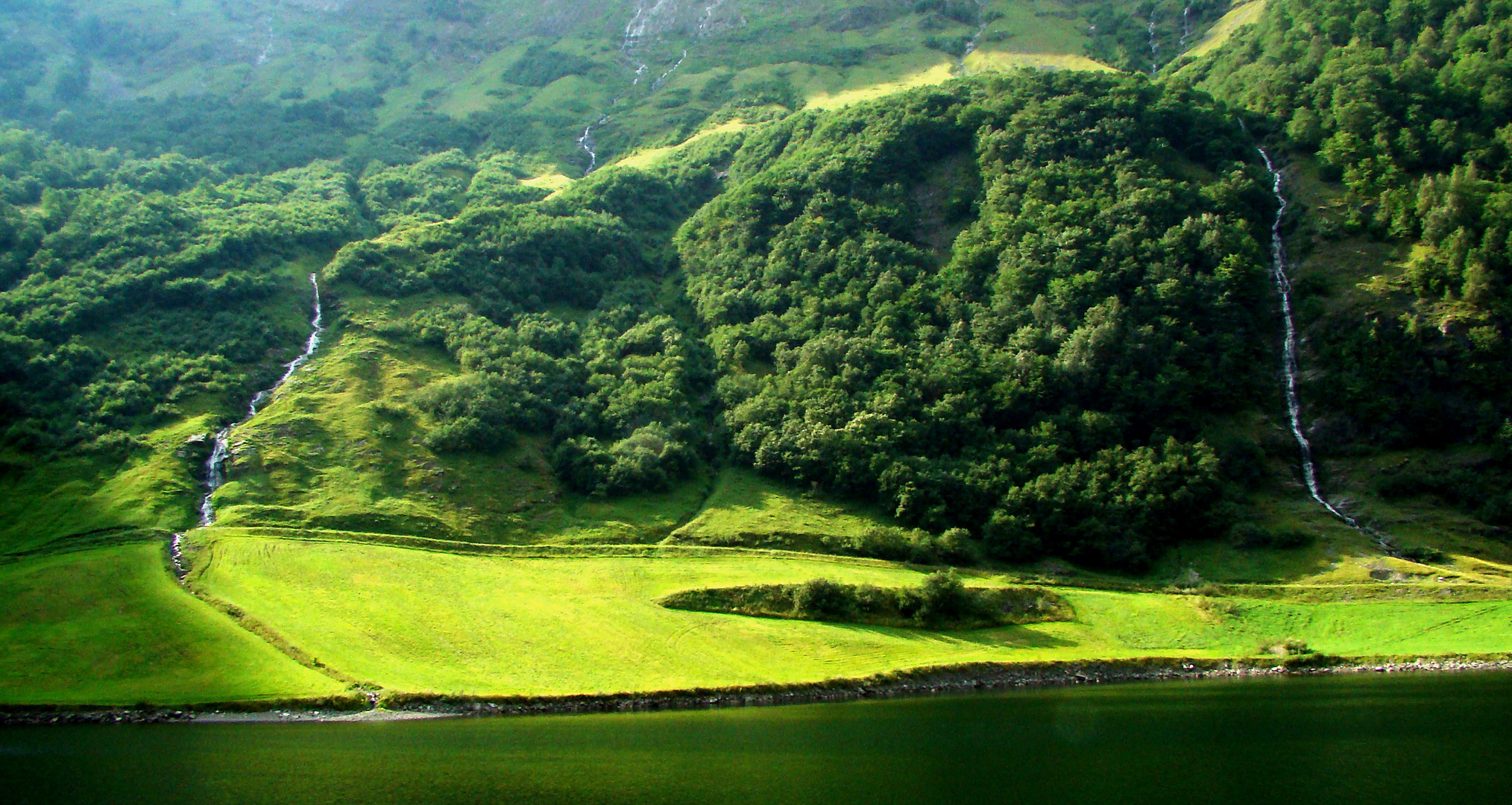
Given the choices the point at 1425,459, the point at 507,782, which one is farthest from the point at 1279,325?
the point at 507,782

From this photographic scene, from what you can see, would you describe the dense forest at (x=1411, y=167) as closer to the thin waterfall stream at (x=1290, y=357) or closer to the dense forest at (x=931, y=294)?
the dense forest at (x=931, y=294)

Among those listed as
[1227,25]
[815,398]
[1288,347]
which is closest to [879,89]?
[1227,25]

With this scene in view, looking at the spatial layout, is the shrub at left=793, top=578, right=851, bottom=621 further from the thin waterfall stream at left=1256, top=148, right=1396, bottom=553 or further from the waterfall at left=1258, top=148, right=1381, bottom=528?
the waterfall at left=1258, top=148, right=1381, bottom=528

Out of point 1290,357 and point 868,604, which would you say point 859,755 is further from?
point 1290,357

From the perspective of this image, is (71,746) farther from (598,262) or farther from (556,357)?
(598,262)

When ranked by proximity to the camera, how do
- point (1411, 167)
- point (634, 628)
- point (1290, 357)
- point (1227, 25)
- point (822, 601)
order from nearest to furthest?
point (634, 628) → point (822, 601) → point (1290, 357) → point (1411, 167) → point (1227, 25)
